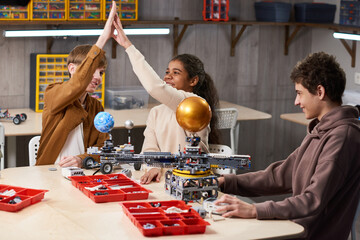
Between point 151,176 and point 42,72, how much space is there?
229 cm

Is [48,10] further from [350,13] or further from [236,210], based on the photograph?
[236,210]

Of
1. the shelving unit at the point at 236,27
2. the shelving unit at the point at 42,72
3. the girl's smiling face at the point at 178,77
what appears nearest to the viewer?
the girl's smiling face at the point at 178,77

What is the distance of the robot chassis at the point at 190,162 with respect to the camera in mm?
2160

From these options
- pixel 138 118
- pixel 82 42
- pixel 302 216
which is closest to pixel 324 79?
pixel 302 216

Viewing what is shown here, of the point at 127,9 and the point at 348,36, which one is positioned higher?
the point at 127,9

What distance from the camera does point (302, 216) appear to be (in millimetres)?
2045

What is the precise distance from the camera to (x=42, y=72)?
4.50 meters

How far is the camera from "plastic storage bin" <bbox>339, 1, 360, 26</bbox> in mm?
4914

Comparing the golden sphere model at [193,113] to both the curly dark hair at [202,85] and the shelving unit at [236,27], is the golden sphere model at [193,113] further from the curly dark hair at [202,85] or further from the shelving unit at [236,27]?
the shelving unit at [236,27]

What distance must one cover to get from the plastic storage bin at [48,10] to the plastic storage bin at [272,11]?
1.79 meters

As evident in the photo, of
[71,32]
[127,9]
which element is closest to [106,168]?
[71,32]

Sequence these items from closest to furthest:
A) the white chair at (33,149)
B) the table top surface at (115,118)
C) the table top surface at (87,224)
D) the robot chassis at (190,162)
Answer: the table top surface at (87,224) < the robot chassis at (190,162) < the white chair at (33,149) < the table top surface at (115,118)

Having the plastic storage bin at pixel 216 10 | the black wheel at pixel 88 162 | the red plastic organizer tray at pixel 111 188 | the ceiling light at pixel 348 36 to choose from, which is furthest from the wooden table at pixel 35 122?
the red plastic organizer tray at pixel 111 188

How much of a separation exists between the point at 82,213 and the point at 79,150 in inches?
30.9
